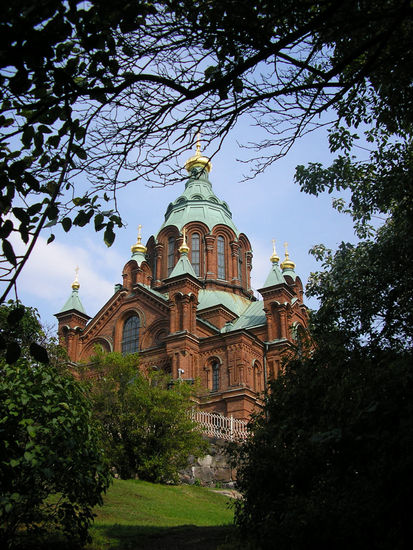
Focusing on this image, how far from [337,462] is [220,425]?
2334 centimetres

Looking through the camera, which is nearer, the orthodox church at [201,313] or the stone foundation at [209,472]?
the stone foundation at [209,472]

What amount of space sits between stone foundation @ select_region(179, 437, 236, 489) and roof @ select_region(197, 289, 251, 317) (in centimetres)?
1506

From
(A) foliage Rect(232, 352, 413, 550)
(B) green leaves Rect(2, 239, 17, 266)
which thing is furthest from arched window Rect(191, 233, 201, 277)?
(B) green leaves Rect(2, 239, 17, 266)

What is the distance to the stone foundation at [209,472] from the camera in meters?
24.0

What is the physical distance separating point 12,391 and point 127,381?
594 inches

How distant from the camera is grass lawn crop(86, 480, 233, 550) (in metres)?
10.6

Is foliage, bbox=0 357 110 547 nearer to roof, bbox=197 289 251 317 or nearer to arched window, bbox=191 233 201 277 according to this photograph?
roof, bbox=197 289 251 317

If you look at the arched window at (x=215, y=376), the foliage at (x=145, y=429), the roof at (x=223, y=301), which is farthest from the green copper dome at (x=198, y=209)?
the foliage at (x=145, y=429)

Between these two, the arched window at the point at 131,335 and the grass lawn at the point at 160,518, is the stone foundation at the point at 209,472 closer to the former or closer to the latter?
the grass lawn at the point at 160,518

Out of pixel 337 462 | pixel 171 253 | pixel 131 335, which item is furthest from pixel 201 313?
pixel 337 462

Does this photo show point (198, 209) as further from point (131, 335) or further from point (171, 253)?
point (131, 335)

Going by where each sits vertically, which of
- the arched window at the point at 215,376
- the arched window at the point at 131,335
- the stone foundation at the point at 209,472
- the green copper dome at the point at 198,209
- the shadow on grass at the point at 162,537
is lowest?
the shadow on grass at the point at 162,537

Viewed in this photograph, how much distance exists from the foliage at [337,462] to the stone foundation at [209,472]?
1545cm

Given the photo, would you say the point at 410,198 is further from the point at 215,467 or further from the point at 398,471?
the point at 215,467
